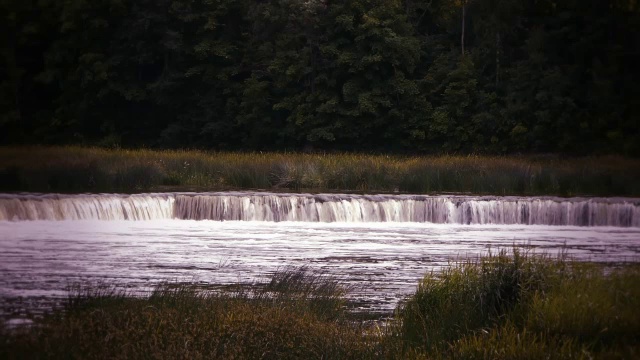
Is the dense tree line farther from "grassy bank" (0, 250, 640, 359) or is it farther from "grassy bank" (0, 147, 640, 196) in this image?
"grassy bank" (0, 250, 640, 359)

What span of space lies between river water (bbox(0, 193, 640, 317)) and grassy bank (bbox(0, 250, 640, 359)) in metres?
2.18

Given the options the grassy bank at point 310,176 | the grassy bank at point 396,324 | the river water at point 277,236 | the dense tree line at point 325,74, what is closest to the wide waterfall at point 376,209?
the river water at point 277,236

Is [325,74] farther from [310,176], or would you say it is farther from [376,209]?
[376,209]

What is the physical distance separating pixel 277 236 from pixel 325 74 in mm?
22912

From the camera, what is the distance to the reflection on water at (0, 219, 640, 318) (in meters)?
15.3

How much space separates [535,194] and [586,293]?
16834 mm

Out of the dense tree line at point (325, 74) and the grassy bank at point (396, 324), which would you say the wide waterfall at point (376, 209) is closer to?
the grassy bank at point (396, 324)

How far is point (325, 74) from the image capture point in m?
43.7

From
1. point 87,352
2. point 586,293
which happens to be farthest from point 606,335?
point 87,352

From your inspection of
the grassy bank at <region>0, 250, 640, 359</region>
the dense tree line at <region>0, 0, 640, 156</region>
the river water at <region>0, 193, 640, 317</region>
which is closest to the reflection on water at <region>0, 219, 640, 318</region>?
the river water at <region>0, 193, 640, 317</region>

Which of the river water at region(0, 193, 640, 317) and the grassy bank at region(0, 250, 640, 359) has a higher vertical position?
the grassy bank at region(0, 250, 640, 359)

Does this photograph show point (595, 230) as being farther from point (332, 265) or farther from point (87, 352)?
point (87, 352)

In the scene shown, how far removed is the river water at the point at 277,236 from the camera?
621 inches

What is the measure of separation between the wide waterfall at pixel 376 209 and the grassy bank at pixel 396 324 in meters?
11.7
